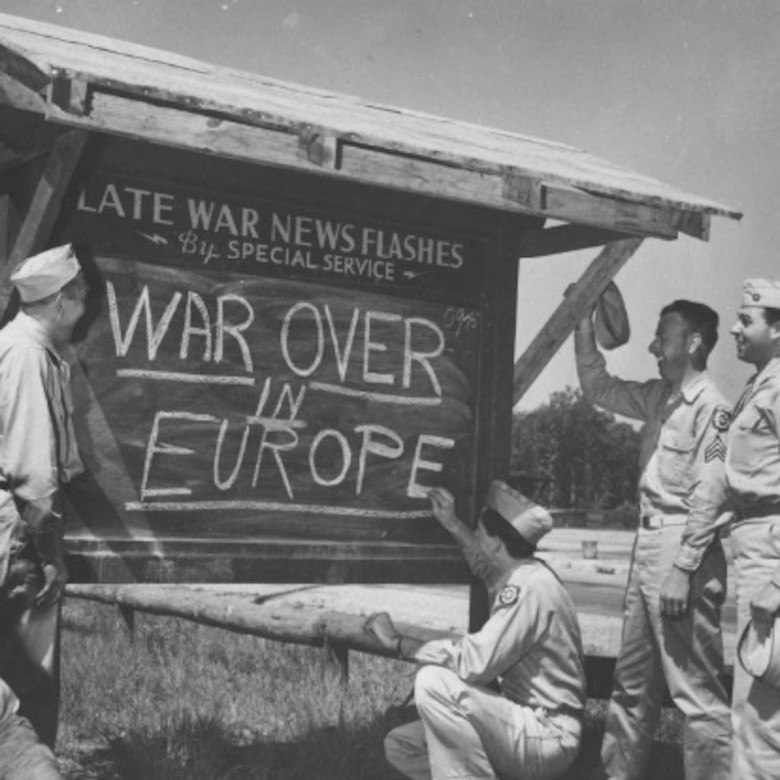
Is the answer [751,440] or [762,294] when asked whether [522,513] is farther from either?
[762,294]

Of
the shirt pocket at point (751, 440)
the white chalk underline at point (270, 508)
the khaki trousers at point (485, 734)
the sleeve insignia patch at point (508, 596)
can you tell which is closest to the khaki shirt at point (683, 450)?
the shirt pocket at point (751, 440)

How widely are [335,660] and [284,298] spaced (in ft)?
10.5

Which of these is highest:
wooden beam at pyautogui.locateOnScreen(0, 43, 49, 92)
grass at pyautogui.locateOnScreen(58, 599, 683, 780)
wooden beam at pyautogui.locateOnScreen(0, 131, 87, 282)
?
wooden beam at pyautogui.locateOnScreen(0, 43, 49, 92)

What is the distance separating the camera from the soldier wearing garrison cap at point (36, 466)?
4.50 metres

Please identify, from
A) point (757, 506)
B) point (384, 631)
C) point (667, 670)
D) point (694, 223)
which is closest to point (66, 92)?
point (694, 223)

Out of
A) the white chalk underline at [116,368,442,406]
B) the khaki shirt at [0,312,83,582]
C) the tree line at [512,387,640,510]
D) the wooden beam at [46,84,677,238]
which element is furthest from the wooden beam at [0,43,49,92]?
the tree line at [512,387,640,510]

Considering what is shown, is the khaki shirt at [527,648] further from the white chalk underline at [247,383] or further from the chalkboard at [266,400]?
the white chalk underline at [247,383]

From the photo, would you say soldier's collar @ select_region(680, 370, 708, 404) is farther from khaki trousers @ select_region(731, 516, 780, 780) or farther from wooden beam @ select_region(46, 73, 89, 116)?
wooden beam @ select_region(46, 73, 89, 116)

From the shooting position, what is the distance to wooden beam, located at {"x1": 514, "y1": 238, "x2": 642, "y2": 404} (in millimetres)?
6211

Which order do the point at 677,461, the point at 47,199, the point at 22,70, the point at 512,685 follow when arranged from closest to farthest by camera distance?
1. the point at 22,70
2. the point at 47,199
3. the point at 512,685
4. the point at 677,461

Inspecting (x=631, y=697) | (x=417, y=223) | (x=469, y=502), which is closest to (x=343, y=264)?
(x=417, y=223)

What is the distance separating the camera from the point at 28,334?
464cm

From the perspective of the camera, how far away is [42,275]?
4703 mm

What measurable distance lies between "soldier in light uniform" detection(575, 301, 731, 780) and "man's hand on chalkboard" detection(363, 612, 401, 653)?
126 cm
